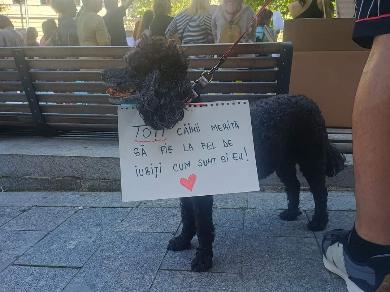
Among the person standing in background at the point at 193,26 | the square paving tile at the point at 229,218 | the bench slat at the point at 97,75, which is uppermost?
the person standing in background at the point at 193,26

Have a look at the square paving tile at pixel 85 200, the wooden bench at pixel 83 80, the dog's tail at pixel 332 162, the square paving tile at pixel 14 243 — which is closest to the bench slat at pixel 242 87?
the wooden bench at pixel 83 80

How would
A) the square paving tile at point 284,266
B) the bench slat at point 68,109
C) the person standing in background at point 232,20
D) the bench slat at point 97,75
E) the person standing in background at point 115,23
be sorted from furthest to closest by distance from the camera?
the person standing in background at point 115,23, the person standing in background at point 232,20, the bench slat at point 68,109, the bench slat at point 97,75, the square paving tile at point 284,266

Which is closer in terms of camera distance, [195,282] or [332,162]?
[195,282]

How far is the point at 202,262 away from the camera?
2.60 meters

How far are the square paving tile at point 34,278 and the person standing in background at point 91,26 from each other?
3501 millimetres

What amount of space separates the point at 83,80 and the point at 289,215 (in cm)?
252

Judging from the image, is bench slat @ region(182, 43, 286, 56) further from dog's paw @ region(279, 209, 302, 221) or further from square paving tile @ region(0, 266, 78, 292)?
square paving tile @ region(0, 266, 78, 292)

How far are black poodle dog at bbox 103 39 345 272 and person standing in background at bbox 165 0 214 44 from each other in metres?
2.56

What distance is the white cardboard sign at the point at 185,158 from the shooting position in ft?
7.91

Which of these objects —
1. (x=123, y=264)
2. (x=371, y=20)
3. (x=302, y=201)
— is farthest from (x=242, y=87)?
(x=371, y=20)

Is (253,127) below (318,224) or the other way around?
the other way around

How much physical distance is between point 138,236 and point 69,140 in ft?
6.67

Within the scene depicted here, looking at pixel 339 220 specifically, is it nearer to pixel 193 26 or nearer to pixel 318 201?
pixel 318 201

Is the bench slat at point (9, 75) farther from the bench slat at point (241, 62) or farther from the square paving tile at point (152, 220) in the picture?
the square paving tile at point (152, 220)
